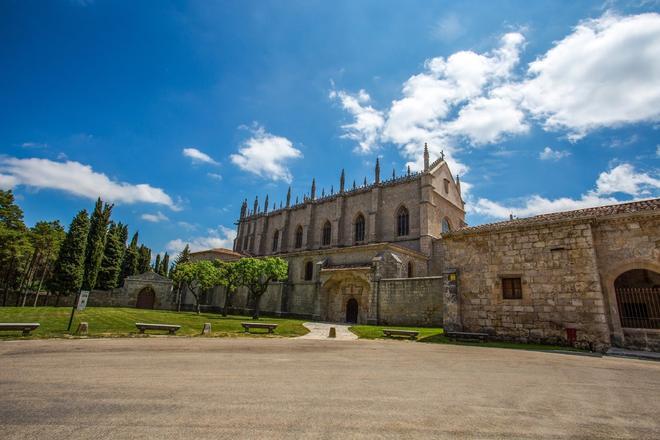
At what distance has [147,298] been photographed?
39.4 m

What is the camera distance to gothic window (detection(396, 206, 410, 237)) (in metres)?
33.9

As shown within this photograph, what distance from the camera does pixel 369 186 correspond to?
37.6 metres

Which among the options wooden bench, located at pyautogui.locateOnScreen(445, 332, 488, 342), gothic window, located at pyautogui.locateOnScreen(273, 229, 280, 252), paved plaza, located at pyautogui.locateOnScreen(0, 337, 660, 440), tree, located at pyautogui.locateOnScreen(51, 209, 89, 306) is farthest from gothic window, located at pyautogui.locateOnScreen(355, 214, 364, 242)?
tree, located at pyautogui.locateOnScreen(51, 209, 89, 306)

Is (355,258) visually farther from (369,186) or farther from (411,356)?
(411,356)

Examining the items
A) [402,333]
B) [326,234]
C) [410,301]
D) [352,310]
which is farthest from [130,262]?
[402,333]

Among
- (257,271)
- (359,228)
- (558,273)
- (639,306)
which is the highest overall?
(359,228)

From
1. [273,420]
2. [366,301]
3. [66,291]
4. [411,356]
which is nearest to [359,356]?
[411,356]

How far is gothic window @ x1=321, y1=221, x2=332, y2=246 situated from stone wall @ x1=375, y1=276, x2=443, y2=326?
16881 millimetres

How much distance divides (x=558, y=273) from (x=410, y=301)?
10108mm

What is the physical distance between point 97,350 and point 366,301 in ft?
64.4

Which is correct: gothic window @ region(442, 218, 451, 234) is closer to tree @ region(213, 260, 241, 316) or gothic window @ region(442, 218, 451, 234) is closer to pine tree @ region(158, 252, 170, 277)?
tree @ region(213, 260, 241, 316)

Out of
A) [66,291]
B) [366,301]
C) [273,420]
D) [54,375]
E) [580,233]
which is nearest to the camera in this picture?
[273,420]

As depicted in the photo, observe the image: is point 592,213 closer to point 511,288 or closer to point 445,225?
point 511,288

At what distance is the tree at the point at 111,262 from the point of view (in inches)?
1578
